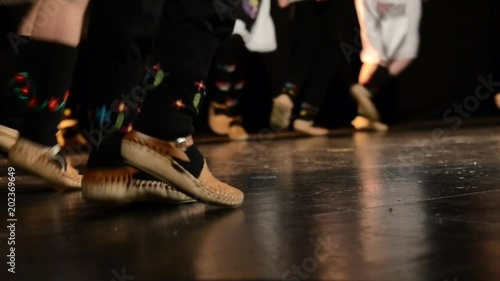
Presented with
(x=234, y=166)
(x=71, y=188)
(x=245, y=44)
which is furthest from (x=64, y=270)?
(x=245, y=44)

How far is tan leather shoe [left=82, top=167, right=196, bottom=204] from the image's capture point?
1.49 meters

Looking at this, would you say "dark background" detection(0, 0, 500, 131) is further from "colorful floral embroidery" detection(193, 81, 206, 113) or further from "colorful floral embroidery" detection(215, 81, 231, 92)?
"colorful floral embroidery" detection(193, 81, 206, 113)

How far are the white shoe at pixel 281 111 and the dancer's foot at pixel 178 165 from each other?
3235 millimetres

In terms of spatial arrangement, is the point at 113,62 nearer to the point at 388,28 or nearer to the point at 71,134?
the point at 71,134

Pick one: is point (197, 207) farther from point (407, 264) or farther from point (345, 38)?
point (345, 38)

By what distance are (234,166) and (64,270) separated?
5.17ft

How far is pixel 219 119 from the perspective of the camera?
14.8ft

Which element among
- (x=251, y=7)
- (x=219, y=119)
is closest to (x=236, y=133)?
(x=219, y=119)

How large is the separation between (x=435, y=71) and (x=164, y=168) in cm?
495

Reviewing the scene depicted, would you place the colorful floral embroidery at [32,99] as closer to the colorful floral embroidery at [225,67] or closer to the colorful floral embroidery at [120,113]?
the colorful floral embroidery at [120,113]

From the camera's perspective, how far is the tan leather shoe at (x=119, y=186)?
1487mm

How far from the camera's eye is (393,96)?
597 cm

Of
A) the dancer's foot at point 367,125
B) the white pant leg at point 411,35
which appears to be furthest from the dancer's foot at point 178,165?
the white pant leg at point 411,35

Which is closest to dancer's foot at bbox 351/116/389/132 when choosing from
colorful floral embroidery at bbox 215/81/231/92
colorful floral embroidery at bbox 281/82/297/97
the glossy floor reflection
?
colorful floral embroidery at bbox 281/82/297/97
